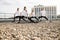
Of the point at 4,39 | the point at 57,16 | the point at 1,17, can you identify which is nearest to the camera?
the point at 4,39

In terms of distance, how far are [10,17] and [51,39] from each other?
18.3 meters

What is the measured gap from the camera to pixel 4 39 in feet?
26.2

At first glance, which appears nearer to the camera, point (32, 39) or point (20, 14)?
point (32, 39)

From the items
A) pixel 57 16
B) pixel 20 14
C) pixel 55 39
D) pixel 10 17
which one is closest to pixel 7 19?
pixel 10 17

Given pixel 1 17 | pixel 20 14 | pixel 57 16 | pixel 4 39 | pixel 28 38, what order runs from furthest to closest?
pixel 57 16, pixel 1 17, pixel 20 14, pixel 28 38, pixel 4 39

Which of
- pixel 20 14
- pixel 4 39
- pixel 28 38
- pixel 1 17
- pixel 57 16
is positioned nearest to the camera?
pixel 4 39

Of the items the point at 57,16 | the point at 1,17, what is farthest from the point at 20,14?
the point at 57,16

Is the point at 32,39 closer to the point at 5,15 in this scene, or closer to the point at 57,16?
the point at 5,15

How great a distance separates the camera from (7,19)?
2714 centimetres

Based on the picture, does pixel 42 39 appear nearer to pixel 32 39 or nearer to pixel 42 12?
pixel 32 39

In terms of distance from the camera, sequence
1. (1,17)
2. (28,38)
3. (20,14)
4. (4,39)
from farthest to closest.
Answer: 1. (1,17)
2. (20,14)
3. (28,38)
4. (4,39)

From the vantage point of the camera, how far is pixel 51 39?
894cm

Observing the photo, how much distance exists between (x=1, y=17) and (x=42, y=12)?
5.90 metres

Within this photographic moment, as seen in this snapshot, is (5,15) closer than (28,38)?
No
